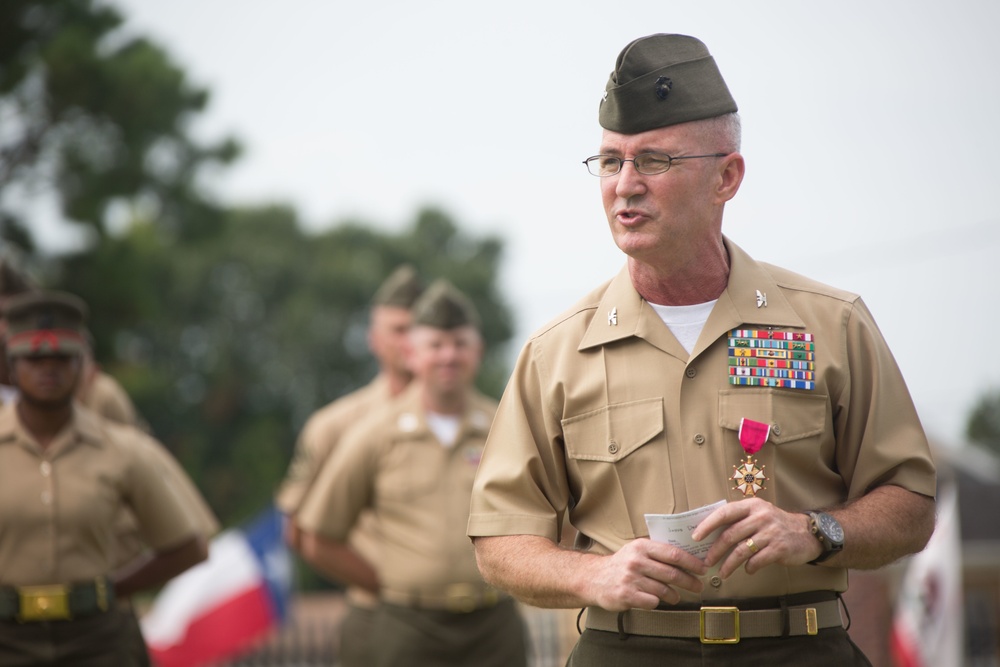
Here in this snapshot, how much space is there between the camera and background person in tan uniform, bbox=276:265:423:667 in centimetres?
883

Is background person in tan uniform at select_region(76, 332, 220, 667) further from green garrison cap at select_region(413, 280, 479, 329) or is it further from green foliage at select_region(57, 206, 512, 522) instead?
green foliage at select_region(57, 206, 512, 522)

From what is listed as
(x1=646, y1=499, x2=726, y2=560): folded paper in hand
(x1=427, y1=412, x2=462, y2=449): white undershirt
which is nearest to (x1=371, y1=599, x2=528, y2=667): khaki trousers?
(x1=427, y1=412, x2=462, y2=449): white undershirt

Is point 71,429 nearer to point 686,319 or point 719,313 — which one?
point 686,319

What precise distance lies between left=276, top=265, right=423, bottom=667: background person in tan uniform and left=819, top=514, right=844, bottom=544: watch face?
539 centimetres

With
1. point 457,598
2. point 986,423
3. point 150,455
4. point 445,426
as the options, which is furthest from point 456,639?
point 986,423

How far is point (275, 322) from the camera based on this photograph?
4166cm

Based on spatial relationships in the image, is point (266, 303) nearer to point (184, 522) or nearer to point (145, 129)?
point (145, 129)

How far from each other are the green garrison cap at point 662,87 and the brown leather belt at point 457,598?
4.54 metres

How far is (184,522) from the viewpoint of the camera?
6.68 m

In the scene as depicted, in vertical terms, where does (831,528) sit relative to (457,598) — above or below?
above

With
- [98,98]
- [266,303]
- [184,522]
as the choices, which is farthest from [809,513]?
[266,303]

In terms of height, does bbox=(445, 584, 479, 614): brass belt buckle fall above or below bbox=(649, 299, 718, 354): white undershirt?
below

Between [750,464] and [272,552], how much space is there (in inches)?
354

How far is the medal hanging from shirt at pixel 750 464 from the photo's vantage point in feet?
11.8
